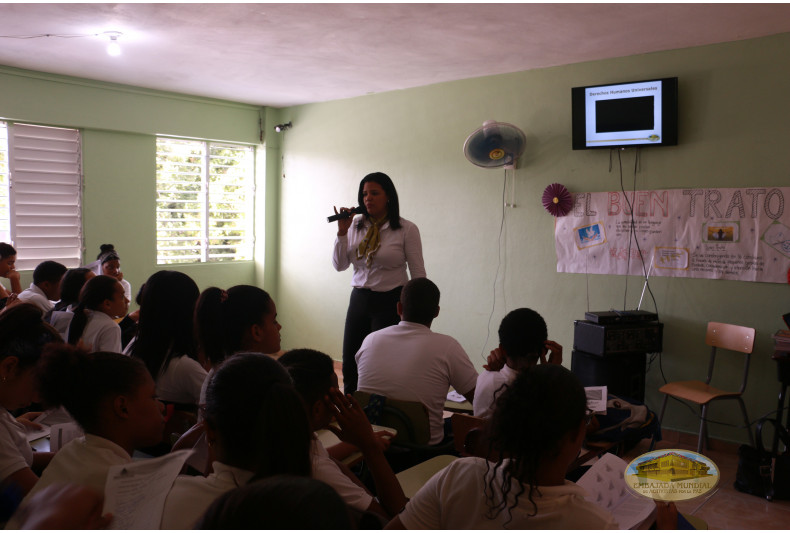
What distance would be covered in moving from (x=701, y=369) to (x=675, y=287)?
57cm

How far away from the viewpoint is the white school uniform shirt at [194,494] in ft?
3.86

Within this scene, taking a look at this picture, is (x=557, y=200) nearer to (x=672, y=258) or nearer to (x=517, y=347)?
(x=672, y=258)

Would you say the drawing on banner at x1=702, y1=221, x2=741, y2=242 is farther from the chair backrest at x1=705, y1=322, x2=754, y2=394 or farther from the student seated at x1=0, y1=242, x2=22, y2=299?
the student seated at x1=0, y1=242, x2=22, y2=299

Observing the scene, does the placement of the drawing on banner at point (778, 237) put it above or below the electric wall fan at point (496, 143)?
below

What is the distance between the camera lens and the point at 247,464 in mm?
1280

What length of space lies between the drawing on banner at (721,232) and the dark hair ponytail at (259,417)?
3.64 metres

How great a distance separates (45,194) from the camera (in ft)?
18.1

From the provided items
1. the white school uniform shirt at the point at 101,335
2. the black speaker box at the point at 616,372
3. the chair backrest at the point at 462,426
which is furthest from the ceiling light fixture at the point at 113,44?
the black speaker box at the point at 616,372

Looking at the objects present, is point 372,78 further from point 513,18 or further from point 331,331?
point 331,331

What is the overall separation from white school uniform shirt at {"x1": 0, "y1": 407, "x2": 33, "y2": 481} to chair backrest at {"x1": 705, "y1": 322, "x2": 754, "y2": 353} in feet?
12.5

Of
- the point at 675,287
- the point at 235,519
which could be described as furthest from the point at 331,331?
the point at 235,519

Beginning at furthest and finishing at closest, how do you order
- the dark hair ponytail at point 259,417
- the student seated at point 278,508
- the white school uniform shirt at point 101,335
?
the white school uniform shirt at point 101,335, the dark hair ponytail at point 259,417, the student seated at point 278,508

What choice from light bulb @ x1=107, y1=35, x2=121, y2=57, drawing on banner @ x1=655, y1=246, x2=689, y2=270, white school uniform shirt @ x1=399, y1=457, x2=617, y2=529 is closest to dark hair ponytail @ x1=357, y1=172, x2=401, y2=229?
drawing on banner @ x1=655, y1=246, x2=689, y2=270

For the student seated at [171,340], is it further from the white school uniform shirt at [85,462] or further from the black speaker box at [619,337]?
the black speaker box at [619,337]
